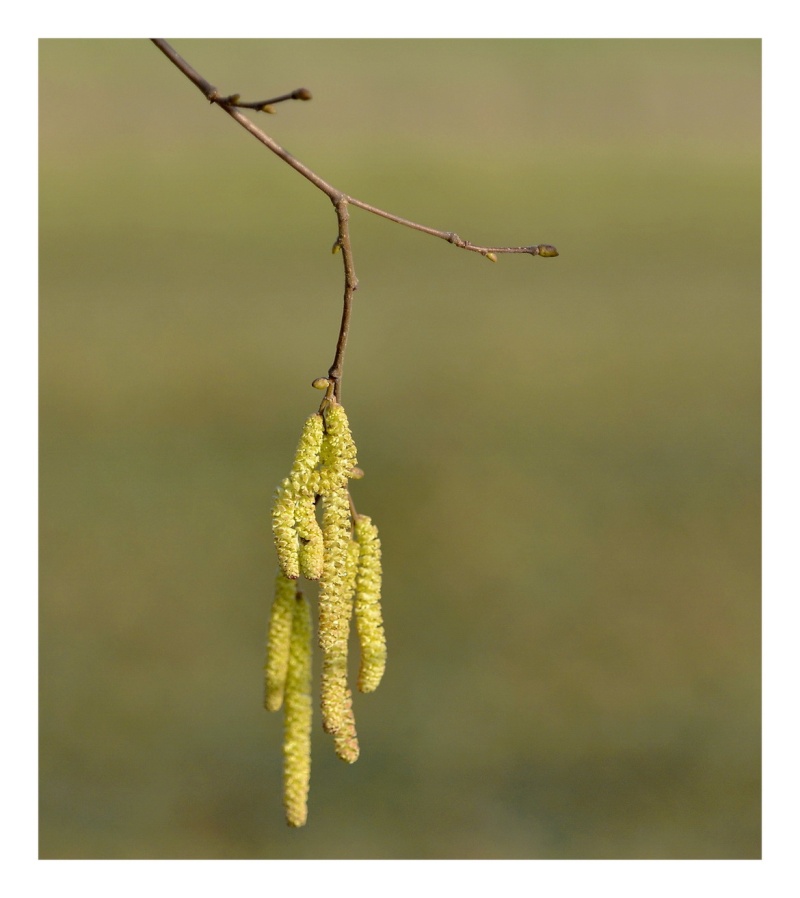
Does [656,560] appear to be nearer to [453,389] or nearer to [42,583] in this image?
[453,389]

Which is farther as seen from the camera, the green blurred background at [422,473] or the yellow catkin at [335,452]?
the green blurred background at [422,473]

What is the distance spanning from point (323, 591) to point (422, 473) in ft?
17.0

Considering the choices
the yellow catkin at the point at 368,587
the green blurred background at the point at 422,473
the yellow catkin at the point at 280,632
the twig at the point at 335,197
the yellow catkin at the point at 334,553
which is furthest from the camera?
the green blurred background at the point at 422,473

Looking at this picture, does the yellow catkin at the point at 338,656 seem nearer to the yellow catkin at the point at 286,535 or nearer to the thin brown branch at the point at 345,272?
the yellow catkin at the point at 286,535

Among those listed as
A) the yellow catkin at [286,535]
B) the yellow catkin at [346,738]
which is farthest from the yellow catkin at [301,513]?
the yellow catkin at [346,738]

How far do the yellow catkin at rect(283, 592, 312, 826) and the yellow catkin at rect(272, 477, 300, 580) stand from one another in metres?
0.28

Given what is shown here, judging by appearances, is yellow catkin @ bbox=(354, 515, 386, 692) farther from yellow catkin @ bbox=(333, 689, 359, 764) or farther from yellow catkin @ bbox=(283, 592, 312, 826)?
yellow catkin @ bbox=(283, 592, 312, 826)

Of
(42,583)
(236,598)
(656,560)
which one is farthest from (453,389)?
(42,583)

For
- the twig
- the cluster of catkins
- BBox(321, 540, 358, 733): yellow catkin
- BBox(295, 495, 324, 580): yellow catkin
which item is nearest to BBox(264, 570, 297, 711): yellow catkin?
the cluster of catkins

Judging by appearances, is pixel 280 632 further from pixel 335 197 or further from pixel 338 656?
pixel 335 197

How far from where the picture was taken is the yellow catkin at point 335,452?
1285mm

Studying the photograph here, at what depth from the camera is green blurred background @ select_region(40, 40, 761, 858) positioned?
163 inches

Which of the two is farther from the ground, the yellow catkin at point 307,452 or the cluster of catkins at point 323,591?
the yellow catkin at point 307,452

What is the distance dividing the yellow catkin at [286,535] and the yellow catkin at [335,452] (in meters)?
0.05
